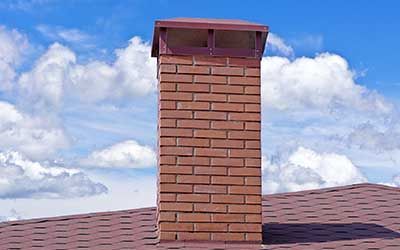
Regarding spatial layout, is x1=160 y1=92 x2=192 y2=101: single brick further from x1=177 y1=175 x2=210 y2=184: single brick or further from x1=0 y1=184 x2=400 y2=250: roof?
x1=0 y1=184 x2=400 y2=250: roof

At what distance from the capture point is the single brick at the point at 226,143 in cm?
726

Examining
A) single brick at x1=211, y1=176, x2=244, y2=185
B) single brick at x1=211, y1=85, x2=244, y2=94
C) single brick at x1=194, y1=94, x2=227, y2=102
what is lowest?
single brick at x1=211, y1=176, x2=244, y2=185

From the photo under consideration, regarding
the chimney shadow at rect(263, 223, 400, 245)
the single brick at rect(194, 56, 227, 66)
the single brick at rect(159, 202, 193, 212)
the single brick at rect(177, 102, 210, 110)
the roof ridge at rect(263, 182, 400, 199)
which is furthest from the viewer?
the roof ridge at rect(263, 182, 400, 199)

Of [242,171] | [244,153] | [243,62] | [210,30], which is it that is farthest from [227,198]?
[210,30]

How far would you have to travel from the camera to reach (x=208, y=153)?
7.24 metres

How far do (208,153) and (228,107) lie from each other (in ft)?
1.46

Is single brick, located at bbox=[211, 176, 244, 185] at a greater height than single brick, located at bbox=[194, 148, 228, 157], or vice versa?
single brick, located at bbox=[194, 148, 228, 157]

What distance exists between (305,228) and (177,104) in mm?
1788

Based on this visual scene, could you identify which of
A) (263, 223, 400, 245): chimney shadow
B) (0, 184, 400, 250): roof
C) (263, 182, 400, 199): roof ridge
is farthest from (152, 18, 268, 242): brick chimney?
(263, 182, 400, 199): roof ridge

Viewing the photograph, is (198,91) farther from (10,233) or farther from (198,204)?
(10,233)

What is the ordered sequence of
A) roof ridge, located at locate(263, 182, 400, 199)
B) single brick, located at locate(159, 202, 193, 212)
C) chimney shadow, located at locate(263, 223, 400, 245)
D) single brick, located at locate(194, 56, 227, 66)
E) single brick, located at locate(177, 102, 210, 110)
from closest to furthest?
single brick, located at locate(159, 202, 193, 212)
single brick, located at locate(177, 102, 210, 110)
single brick, located at locate(194, 56, 227, 66)
chimney shadow, located at locate(263, 223, 400, 245)
roof ridge, located at locate(263, 182, 400, 199)

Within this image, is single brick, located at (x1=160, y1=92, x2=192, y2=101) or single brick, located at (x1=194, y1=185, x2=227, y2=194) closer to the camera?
single brick, located at (x1=194, y1=185, x2=227, y2=194)

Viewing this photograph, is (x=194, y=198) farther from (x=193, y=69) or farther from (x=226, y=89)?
(x=193, y=69)

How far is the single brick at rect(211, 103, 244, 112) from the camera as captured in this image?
7.31 m
